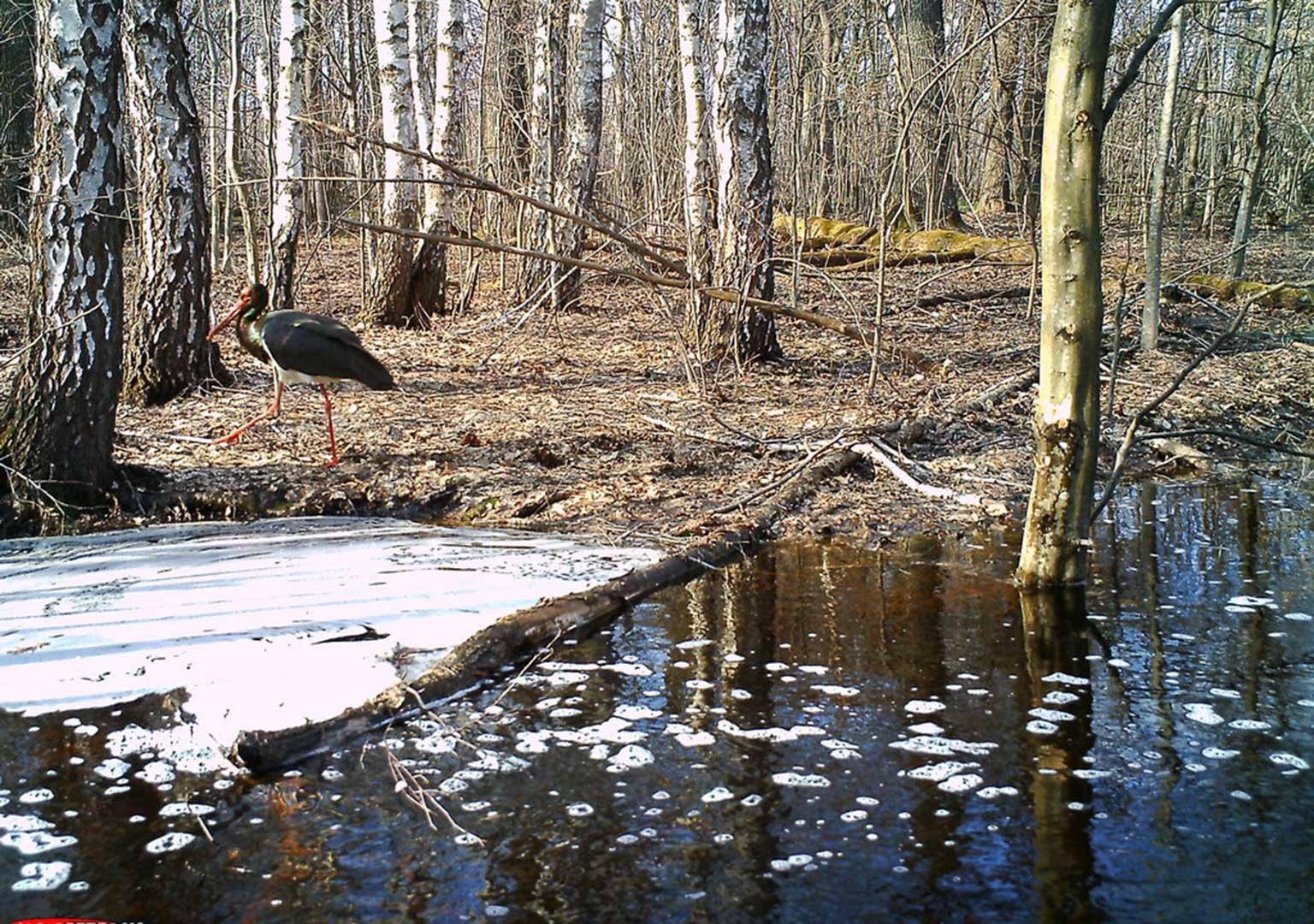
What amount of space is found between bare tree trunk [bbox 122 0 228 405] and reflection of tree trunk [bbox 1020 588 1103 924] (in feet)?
21.1

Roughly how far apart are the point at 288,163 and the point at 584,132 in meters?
3.33

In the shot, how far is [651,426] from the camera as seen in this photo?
812 centimetres

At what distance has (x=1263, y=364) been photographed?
34.9ft

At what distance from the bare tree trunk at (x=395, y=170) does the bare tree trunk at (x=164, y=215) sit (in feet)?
9.45

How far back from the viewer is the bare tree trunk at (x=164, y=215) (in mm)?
8242

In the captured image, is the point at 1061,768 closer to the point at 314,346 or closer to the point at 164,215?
the point at 314,346

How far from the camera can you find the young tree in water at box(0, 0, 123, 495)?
5867mm

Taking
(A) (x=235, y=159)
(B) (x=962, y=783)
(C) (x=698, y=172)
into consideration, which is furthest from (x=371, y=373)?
(A) (x=235, y=159)

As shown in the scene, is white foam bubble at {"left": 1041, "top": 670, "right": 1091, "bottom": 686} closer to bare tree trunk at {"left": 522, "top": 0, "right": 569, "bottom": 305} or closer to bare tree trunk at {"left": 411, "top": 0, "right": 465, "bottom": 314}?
bare tree trunk at {"left": 522, "top": 0, "right": 569, "bottom": 305}

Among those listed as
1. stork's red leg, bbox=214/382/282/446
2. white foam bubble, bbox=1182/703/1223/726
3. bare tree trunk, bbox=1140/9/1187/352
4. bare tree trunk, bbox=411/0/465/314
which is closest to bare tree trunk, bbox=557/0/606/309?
bare tree trunk, bbox=411/0/465/314

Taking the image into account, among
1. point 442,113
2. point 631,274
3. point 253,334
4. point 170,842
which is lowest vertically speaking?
point 170,842

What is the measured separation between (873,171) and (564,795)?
14975mm

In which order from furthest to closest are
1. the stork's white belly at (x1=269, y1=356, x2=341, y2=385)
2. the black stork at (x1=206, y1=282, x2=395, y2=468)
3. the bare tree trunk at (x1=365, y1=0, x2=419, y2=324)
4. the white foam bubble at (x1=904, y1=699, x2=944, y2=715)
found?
the bare tree trunk at (x1=365, y1=0, x2=419, y2=324), the stork's white belly at (x1=269, y1=356, x2=341, y2=385), the black stork at (x1=206, y1=282, x2=395, y2=468), the white foam bubble at (x1=904, y1=699, x2=944, y2=715)

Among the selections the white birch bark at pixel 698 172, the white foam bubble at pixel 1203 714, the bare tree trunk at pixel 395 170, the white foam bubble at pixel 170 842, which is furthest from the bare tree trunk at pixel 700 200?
the white foam bubble at pixel 170 842
